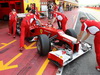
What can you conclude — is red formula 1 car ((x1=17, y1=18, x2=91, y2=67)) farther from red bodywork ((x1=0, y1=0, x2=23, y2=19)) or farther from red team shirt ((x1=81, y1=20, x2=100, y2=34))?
red bodywork ((x1=0, y1=0, x2=23, y2=19))

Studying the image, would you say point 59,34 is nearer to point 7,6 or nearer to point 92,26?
point 92,26

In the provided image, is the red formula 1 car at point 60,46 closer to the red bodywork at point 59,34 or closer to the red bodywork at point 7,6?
the red bodywork at point 59,34

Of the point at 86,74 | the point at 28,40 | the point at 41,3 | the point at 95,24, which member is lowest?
the point at 86,74

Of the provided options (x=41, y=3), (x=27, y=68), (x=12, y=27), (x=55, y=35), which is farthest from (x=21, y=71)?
(x=41, y=3)

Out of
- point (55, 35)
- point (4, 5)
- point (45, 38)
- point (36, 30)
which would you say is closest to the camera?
point (45, 38)

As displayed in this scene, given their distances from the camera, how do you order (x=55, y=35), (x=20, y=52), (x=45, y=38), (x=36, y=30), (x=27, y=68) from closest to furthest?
(x=27, y=68) → (x=45, y=38) → (x=55, y=35) → (x=20, y=52) → (x=36, y=30)

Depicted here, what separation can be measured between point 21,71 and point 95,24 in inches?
105

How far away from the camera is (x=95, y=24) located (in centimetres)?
332

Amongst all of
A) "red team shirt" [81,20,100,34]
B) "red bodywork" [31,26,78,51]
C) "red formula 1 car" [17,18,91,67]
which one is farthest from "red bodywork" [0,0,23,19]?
"red team shirt" [81,20,100,34]

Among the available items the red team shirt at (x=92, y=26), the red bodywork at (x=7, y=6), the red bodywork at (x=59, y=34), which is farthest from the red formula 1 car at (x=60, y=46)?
the red bodywork at (x=7, y=6)

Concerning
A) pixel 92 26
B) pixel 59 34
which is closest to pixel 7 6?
pixel 59 34

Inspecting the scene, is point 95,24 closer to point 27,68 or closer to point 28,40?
A: point 27,68

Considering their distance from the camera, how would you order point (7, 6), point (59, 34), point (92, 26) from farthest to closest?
1. point (7, 6)
2. point (59, 34)
3. point (92, 26)

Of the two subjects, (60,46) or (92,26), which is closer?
(92,26)
